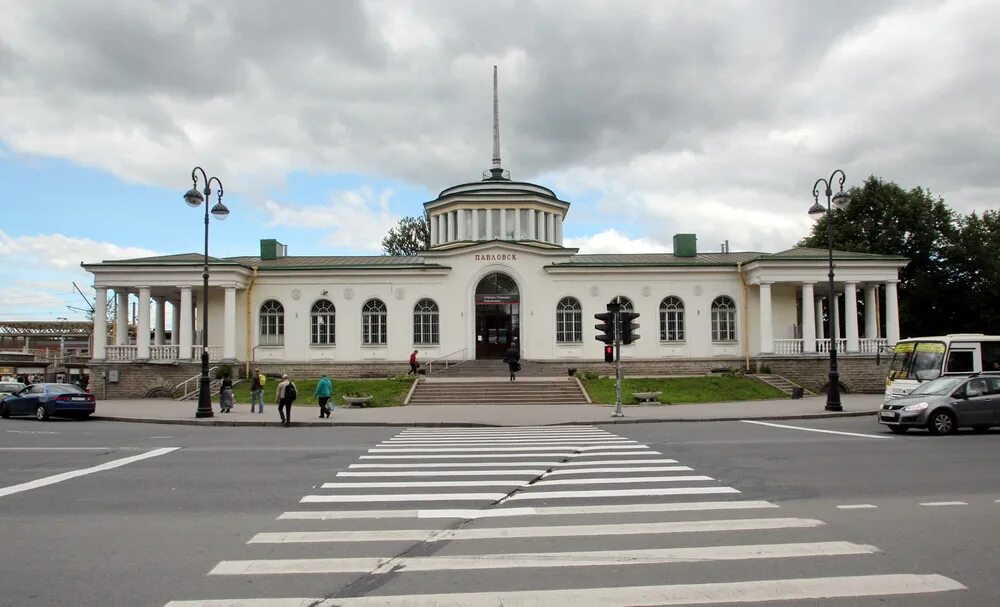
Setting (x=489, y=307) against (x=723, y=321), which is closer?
(x=723, y=321)

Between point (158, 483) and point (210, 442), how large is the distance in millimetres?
6452

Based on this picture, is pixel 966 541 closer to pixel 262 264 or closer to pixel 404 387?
pixel 404 387

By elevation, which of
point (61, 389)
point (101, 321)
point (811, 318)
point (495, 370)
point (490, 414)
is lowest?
point (490, 414)

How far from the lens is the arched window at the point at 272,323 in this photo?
40688mm

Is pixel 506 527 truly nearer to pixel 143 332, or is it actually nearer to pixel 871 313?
pixel 143 332

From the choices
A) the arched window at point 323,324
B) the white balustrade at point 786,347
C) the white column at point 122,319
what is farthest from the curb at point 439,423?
the white column at point 122,319

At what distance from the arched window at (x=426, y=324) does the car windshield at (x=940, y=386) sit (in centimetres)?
2603

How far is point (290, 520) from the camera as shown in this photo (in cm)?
847

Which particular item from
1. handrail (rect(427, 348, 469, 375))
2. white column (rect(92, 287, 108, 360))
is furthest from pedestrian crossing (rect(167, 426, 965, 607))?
white column (rect(92, 287, 108, 360))

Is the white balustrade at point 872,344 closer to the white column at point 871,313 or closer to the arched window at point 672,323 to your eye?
the white column at point 871,313

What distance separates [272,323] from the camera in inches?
1609

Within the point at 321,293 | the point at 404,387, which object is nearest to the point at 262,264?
the point at 321,293

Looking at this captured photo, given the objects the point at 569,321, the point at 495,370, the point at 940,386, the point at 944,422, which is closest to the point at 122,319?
the point at 495,370

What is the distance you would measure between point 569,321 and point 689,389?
10.3m
